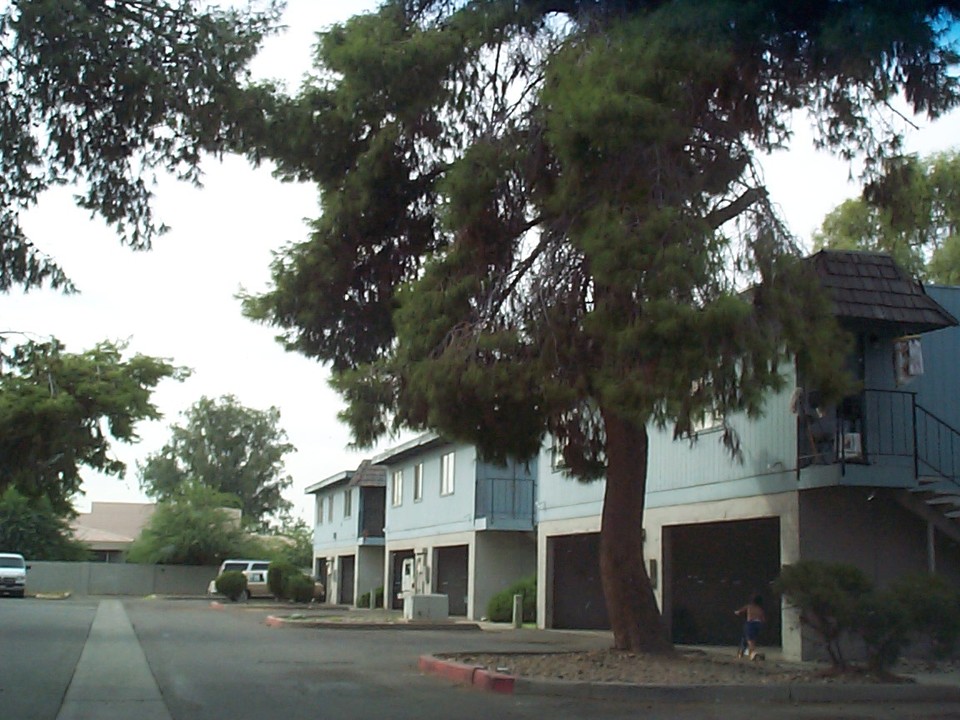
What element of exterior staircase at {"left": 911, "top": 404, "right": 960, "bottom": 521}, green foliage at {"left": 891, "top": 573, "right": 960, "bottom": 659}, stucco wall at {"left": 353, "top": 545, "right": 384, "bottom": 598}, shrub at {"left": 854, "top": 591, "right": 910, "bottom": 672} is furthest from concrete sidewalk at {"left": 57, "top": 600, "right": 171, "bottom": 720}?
stucco wall at {"left": 353, "top": 545, "right": 384, "bottom": 598}

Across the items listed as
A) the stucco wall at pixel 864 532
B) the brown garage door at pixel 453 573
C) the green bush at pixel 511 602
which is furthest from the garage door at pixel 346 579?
the stucco wall at pixel 864 532

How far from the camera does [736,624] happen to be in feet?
82.4

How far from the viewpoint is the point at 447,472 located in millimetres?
38469

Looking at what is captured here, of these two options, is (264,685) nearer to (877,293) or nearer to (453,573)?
(877,293)

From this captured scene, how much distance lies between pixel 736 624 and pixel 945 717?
12273 mm

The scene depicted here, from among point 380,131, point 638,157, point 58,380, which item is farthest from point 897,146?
point 58,380

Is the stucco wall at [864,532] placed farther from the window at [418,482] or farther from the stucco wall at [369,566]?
the stucco wall at [369,566]

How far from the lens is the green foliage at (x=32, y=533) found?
6494 cm

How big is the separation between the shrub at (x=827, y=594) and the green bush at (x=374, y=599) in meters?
33.3

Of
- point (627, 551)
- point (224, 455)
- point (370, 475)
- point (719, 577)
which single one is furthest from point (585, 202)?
point (224, 455)

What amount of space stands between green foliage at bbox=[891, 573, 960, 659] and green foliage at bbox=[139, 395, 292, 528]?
3086 inches

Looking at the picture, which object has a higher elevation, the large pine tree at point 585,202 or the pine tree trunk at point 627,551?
the large pine tree at point 585,202

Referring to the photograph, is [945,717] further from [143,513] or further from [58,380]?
[143,513]

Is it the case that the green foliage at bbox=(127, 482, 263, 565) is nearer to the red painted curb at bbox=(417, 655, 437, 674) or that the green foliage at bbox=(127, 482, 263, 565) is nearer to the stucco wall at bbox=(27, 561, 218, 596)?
the stucco wall at bbox=(27, 561, 218, 596)
